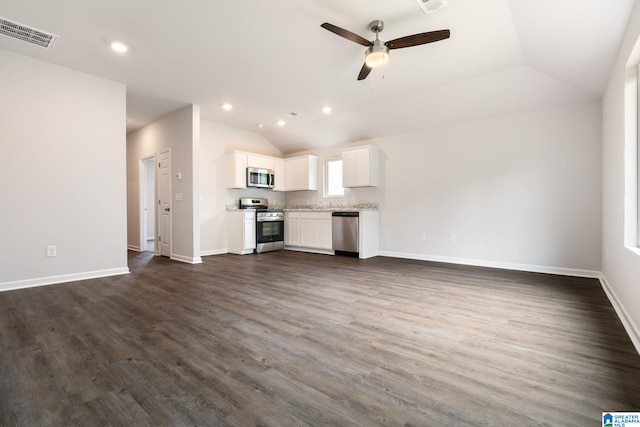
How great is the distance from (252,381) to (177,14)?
314 cm

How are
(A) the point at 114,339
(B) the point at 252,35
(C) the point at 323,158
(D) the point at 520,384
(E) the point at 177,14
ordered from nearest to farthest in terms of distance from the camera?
(D) the point at 520,384 < (A) the point at 114,339 < (E) the point at 177,14 < (B) the point at 252,35 < (C) the point at 323,158

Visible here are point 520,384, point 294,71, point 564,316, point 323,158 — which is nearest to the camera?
point 520,384

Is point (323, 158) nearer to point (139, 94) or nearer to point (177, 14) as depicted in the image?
point (139, 94)

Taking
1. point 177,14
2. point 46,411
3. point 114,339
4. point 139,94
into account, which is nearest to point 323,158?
point 139,94

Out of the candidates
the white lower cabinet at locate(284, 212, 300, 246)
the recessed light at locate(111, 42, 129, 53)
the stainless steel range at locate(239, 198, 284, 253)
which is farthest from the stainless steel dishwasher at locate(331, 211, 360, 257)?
the recessed light at locate(111, 42, 129, 53)

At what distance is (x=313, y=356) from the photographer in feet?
6.02

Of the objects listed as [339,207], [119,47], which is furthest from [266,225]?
[119,47]

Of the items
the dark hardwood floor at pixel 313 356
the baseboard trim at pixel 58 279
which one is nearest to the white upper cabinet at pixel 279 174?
the baseboard trim at pixel 58 279

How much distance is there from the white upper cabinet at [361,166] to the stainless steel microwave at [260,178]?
1832mm

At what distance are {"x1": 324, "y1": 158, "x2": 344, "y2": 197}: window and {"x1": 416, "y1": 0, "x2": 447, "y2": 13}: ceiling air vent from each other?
14.0 ft

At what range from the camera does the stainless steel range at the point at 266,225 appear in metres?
6.30

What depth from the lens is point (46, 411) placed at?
1330 millimetres

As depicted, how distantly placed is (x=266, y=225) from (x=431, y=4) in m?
4.98

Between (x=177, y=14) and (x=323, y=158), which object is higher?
(x=177, y=14)
